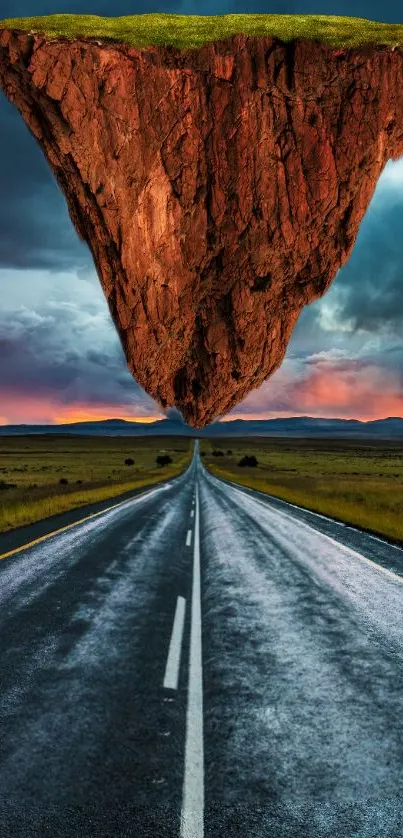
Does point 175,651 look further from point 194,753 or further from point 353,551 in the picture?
point 353,551

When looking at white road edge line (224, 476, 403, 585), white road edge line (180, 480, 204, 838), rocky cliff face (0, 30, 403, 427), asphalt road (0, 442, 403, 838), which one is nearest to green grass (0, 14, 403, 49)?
rocky cliff face (0, 30, 403, 427)

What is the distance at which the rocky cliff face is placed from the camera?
798 inches

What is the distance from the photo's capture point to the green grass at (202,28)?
20766 millimetres

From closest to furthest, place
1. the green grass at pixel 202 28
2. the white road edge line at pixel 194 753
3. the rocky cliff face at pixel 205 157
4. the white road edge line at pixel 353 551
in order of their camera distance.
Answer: the white road edge line at pixel 194 753 < the white road edge line at pixel 353 551 < the rocky cliff face at pixel 205 157 < the green grass at pixel 202 28

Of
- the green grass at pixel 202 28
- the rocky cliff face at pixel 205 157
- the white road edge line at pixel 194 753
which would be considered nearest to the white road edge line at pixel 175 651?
the white road edge line at pixel 194 753

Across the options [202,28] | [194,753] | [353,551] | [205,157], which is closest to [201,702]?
[194,753]

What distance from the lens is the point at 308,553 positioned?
11766 millimetres

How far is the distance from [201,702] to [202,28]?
25.4 m

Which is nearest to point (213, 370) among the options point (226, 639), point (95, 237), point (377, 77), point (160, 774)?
point (95, 237)

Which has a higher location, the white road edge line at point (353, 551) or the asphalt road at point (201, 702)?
Answer: the asphalt road at point (201, 702)

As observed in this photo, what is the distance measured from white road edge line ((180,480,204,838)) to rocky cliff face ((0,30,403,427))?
1901cm

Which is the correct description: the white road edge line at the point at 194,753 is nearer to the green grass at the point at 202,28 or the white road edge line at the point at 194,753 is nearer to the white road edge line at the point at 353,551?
the white road edge line at the point at 353,551

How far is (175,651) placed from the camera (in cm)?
597

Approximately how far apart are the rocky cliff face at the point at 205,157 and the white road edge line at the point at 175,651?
17.5 m
